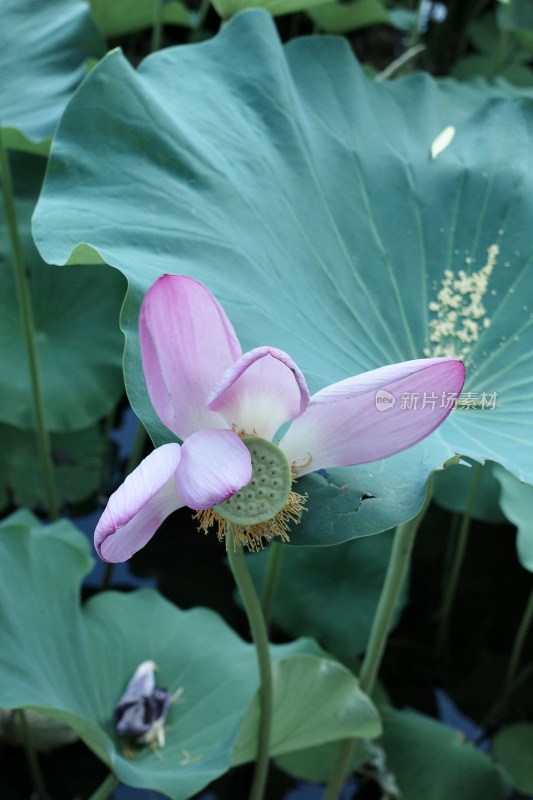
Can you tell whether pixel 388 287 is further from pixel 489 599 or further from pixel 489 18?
pixel 489 18

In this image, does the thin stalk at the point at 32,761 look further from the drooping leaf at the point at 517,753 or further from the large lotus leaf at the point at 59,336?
the drooping leaf at the point at 517,753

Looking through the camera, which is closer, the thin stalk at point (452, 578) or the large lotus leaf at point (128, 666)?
the large lotus leaf at point (128, 666)

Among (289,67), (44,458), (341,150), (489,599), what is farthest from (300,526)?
(489,599)

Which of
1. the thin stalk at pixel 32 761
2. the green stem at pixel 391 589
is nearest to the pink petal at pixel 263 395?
the green stem at pixel 391 589

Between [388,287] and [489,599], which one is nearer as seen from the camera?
[388,287]

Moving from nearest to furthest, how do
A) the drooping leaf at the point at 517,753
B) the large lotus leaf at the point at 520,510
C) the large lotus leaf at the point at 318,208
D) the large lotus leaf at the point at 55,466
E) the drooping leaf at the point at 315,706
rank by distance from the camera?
1. the large lotus leaf at the point at 318,208
2. the drooping leaf at the point at 315,706
3. the large lotus leaf at the point at 520,510
4. the drooping leaf at the point at 517,753
5. the large lotus leaf at the point at 55,466

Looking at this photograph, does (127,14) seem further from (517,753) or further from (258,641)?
(517,753)
